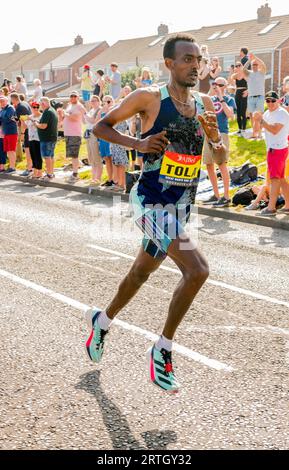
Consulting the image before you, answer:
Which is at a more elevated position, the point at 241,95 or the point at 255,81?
the point at 255,81

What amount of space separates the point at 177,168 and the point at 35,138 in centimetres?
1376

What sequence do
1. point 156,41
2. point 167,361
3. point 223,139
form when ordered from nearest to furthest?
point 167,361 < point 223,139 < point 156,41

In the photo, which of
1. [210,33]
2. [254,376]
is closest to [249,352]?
[254,376]

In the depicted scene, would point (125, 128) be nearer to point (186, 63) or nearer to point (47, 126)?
point (47, 126)

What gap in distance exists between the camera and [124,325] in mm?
5816

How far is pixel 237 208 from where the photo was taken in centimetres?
1268

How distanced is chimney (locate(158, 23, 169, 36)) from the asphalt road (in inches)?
2594

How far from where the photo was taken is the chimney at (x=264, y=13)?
58.9m

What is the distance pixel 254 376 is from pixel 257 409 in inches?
22.4

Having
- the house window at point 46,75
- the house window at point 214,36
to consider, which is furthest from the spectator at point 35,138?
the house window at point 46,75

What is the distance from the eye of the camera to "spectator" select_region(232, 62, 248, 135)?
59.5 feet

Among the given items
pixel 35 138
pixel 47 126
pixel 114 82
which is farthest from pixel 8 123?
pixel 114 82

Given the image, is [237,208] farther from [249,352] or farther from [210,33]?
[210,33]

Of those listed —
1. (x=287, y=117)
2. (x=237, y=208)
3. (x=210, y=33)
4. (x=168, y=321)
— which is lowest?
(x=237, y=208)
